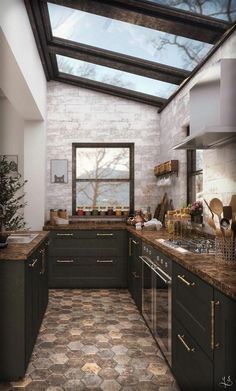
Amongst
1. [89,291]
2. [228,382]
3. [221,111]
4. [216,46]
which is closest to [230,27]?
[216,46]

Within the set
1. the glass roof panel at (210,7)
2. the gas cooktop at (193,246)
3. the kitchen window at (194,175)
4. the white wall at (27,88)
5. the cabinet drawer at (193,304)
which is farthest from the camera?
the kitchen window at (194,175)

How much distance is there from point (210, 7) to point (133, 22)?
31.3 inches

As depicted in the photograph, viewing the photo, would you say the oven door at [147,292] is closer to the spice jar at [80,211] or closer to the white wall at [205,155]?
the white wall at [205,155]

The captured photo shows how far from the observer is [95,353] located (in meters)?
3.01

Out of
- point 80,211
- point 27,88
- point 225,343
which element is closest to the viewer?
point 225,343

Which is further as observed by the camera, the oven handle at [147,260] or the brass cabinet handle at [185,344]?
the oven handle at [147,260]

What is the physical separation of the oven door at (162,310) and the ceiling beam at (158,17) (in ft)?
7.13

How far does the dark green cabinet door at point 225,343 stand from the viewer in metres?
1.52

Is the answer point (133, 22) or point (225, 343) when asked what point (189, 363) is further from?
point (133, 22)

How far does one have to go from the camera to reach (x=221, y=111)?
8.86 ft

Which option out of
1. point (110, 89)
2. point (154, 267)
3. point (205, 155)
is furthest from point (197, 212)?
point (110, 89)

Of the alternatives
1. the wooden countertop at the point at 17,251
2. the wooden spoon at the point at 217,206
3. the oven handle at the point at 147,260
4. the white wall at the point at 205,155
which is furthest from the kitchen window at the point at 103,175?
the wooden spoon at the point at 217,206

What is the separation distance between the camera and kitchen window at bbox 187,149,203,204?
432 cm

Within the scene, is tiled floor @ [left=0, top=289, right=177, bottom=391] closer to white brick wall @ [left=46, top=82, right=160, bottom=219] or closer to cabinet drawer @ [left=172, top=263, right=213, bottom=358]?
cabinet drawer @ [left=172, top=263, right=213, bottom=358]
